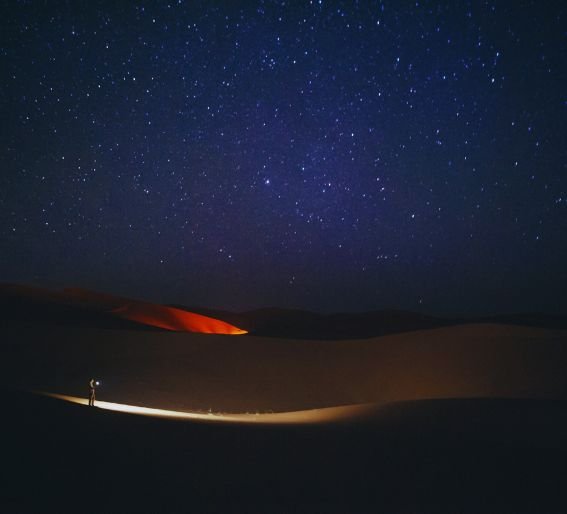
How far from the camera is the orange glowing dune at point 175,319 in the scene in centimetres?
3172

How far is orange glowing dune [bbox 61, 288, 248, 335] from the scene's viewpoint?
3175cm

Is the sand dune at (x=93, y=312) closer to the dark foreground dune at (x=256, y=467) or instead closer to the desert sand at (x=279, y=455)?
the desert sand at (x=279, y=455)

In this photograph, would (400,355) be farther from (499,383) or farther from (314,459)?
(314,459)

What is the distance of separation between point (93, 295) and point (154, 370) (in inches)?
836

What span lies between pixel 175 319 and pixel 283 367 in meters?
14.0

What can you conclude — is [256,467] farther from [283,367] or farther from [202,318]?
[202,318]

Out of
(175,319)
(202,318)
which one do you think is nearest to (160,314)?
(175,319)

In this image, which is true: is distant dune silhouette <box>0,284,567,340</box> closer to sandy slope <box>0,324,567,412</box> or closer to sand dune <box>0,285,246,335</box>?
sand dune <box>0,285,246,335</box>

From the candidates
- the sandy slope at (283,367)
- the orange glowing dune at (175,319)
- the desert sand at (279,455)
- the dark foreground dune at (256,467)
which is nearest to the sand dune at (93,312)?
the orange glowing dune at (175,319)

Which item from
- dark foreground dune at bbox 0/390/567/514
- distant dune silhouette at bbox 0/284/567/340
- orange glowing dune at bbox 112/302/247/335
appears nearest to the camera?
dark foreground dune at bbox 0/390/567/514

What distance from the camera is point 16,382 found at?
17156 mm

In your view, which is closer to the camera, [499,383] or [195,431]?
[195,431]

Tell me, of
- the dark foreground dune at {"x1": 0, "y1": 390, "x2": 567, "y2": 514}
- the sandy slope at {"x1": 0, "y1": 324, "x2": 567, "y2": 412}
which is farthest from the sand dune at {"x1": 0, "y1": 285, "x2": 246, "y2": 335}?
the dark foreground dune at {"x1": 0, "y1": 390, "x2": 567, "y2": 514}

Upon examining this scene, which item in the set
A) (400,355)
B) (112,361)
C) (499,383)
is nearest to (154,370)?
(112,361)
